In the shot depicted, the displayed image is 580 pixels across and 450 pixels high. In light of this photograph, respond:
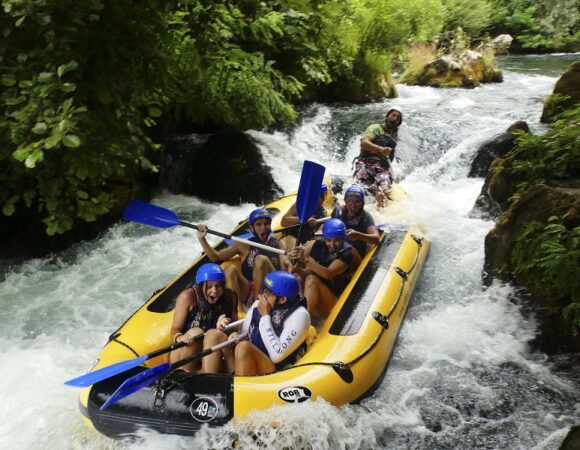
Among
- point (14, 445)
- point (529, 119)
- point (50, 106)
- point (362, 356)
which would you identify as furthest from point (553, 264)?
point (529, 119)

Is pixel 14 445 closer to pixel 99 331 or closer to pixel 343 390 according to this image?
pixel 99 331

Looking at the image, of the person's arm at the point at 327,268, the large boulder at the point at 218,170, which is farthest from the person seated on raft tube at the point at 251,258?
the large boulder at the point at 218,170

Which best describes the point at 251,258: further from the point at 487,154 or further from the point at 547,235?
the point at 487,154

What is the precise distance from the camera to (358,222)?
14.7 feet

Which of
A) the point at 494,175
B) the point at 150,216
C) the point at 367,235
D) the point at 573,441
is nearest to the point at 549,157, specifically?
the point at 494,175

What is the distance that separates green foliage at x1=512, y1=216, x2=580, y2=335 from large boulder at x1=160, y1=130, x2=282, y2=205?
3.75 metres

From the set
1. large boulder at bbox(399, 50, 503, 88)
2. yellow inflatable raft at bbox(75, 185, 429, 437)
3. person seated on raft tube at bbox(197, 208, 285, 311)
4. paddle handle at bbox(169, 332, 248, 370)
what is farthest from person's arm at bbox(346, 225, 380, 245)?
large boulder at bbox(399, 50, 503, 88)

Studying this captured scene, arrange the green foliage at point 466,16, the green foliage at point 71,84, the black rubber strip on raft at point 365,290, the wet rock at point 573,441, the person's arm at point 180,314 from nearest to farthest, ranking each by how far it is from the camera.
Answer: the wet rock at point 573,441 < the green foliage at point 71,84 < the person's arm at point 180,314 < the black rubber strip on raft at point 365,290 < the green foliage at point 466,16

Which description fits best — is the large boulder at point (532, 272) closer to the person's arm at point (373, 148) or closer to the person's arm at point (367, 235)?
the person's arm at point (367, 235)

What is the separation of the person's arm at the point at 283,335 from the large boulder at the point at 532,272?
167 cm

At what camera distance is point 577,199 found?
3574 mm

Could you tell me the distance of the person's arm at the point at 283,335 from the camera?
10.0 ft

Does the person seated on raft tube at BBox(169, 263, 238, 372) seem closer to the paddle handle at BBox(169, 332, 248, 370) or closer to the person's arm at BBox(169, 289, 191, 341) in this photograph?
the person's arm at BBox(169, 289, 191, 341)

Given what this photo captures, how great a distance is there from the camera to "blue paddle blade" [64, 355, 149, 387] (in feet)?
9.17
